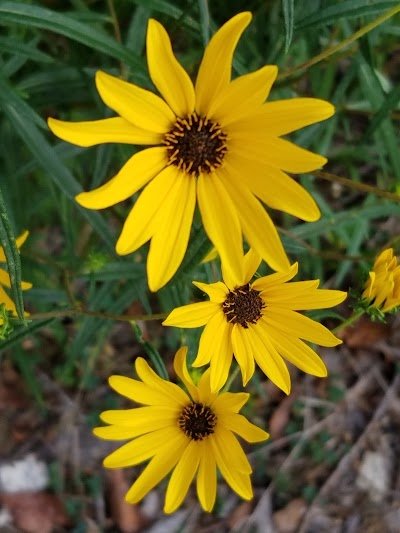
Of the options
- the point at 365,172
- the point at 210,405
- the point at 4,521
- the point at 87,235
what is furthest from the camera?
the point at 365,172

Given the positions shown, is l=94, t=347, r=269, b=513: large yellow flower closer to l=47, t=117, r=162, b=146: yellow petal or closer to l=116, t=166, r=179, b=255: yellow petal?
l=116, t=166, r=179, b=255: yellow petal

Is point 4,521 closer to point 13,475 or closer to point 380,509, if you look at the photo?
point 13,475

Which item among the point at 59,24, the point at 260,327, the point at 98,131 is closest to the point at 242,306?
the point at 260,327

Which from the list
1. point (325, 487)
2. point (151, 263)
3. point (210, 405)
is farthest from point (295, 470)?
point (151, 263)

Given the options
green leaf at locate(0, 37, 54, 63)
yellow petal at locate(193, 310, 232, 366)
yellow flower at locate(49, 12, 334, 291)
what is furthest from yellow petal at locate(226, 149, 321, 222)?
green leaf at locate(0, 37, 54, 63)

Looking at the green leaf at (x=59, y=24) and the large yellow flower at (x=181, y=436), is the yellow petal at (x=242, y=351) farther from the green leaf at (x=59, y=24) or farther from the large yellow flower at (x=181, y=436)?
the green leaf at (x=59, y=24)

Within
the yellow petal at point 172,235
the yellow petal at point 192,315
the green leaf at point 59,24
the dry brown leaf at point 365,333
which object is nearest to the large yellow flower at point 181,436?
the yellow petal at point 192,315
